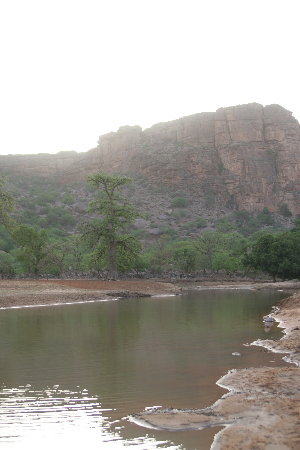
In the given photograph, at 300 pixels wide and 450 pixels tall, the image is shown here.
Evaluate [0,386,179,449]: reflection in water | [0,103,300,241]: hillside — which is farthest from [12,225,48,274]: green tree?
[0,103,300,241]: hillside

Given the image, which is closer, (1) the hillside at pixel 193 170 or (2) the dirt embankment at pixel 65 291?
(2) the dirt embankment at pixel 65 291

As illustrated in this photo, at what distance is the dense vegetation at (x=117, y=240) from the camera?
52719 millimetres

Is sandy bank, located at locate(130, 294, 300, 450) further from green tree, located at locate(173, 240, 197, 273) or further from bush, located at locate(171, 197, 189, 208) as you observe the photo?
bush, located at locate(171, 197, 189, 208)

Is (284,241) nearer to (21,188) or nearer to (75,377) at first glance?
(75,377)

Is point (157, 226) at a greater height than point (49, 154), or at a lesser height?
lesser

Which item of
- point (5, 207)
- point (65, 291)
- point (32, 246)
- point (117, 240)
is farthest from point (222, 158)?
point (65, 291)

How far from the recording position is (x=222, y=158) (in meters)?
146

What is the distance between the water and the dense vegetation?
2845cm

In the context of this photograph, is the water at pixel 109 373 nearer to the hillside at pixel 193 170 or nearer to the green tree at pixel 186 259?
the green tree at pixel 186 259

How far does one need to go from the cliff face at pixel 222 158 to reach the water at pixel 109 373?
113412 millimetres

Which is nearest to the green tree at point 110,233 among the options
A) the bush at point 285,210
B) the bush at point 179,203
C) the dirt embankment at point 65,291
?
the dirt embankment at point 65,291

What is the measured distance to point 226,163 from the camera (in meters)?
144

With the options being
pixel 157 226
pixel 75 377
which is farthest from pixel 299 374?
pixel 157 226

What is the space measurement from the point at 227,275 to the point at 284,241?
14.0 m
